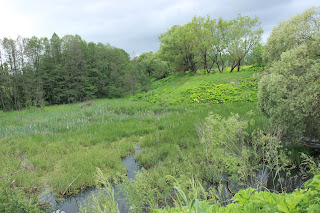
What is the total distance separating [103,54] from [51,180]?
30.9m

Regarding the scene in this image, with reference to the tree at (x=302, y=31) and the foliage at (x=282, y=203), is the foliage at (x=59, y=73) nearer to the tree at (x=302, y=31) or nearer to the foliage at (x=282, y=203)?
the tree at (x=302, y=31)

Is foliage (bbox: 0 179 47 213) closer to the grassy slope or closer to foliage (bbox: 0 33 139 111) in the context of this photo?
the grassy slope

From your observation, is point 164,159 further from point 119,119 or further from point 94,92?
point 94,92

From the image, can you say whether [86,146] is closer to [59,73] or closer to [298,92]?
[298,92]

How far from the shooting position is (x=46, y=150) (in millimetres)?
7758

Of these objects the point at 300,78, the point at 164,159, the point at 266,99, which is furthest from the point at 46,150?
the point at 300,78

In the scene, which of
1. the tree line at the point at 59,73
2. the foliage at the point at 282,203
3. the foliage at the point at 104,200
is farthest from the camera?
the tree line at the point at 59,73

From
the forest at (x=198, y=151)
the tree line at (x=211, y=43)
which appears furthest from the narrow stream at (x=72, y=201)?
the tree line at (x=211, y=43)

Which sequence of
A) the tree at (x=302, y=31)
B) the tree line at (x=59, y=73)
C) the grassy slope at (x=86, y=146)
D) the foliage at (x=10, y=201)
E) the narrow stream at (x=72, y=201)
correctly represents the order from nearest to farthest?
the foliage at (x=10, y=201) → the narrow stream at (x=72, y=201) → the grassy slope at (x=86, y=146) → the tree at (x=302, y=31) → the tree line at (x=59, y=73)

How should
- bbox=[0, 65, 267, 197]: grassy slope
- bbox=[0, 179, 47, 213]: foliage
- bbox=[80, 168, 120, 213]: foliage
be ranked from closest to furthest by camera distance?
bbox=[80, 168, 120, 213]: foliage, bbox=[0, 179, 47, 213]: foliage, bbox=[0, 65, 267, 197]: grassy slope

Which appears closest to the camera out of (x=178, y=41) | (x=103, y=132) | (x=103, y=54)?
(x=103, y=132)

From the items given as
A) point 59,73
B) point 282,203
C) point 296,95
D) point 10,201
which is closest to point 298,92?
point 296,95

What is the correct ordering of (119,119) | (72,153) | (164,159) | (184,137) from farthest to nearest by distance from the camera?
(119,119) < (184,137) < (72,153) < (164,159)

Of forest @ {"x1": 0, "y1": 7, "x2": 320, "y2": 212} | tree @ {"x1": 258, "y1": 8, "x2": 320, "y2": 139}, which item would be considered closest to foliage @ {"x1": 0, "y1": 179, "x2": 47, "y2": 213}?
forest @ {"x1": 0, "y1": 7, "x2": 320, "y2": 212}
